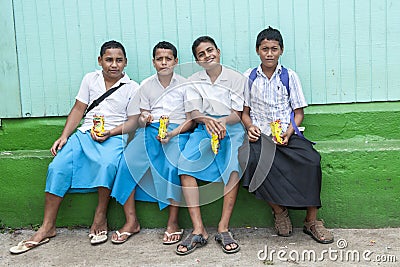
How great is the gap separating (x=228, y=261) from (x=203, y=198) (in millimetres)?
602

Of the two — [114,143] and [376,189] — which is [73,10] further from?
[376,189]

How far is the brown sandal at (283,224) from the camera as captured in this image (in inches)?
162

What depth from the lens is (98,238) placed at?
164 inches

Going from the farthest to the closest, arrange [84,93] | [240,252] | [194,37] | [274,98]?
[194,37] → [84,93] → [274,98] → [240,252]

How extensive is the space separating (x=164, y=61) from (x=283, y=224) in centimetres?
152

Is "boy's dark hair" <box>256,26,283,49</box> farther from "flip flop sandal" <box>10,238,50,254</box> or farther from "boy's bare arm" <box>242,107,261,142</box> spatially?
"flip flop sandal" <box>10,238,50,254</box>

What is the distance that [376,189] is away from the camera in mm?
4176

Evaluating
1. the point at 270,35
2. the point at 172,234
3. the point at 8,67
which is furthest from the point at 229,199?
the point at 8,67

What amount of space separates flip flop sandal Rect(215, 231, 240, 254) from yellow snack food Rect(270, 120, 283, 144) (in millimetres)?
Answer: 749

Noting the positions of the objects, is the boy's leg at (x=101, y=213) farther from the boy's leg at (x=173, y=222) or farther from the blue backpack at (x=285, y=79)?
the blue backpack at (x=285, y=79)

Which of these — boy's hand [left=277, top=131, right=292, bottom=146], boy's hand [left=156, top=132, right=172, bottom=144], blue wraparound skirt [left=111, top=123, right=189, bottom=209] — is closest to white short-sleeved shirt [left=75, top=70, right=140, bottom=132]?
blue wraparound skirt [left=111, top=123, right=189, bottom=209]

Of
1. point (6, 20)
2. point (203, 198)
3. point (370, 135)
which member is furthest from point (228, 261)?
point (6, 20)

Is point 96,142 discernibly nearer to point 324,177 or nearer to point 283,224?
point 283,224

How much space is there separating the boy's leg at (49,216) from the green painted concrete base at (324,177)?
0.22m
